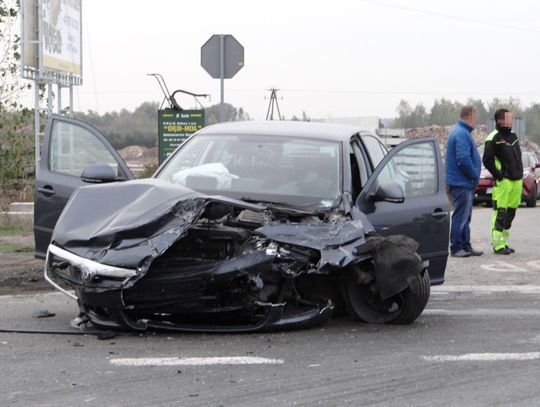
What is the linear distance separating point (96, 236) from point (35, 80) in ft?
44.0

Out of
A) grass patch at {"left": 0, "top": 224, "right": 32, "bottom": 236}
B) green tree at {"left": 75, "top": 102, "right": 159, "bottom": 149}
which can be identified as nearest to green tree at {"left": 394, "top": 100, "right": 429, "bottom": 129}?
green tree at {"left": 75, "top": 102, "right": 159, "bottom": 149}

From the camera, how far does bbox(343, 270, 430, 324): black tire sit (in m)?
6.84

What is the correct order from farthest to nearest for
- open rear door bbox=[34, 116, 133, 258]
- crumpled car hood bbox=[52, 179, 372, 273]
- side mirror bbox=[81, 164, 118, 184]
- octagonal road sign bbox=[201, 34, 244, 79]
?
1. octagonal road sign bbox=[201, 34, 244, 79]
2. open rear door bbox=[34, 116, 133, 258]
3. side mirror bbox=[81, 164, 118, 184]
4. crumpled car hood bbox=[52, 179, 372, 273]

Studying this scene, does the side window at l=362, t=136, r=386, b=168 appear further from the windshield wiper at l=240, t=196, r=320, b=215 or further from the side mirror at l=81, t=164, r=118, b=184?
the side mirror at l=81, t=164, r=118, b=184

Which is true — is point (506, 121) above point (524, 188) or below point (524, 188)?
above

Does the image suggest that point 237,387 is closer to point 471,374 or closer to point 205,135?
point 471,374

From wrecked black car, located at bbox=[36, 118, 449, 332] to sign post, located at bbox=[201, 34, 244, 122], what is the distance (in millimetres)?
6368

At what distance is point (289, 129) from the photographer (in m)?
8.02

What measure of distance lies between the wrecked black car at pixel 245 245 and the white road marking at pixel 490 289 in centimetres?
192

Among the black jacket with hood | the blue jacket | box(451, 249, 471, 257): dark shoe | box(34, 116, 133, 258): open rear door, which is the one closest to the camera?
box(34, 116, 133, 258): open rear door

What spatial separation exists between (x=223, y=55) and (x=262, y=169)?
6.73 metres

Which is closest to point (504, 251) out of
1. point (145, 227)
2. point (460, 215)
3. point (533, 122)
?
point (460, 215)

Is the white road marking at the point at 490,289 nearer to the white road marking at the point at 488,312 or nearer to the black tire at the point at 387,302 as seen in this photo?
the white road marking at the point at 488,312

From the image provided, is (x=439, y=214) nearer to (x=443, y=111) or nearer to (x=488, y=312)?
(x=488, y=312)
